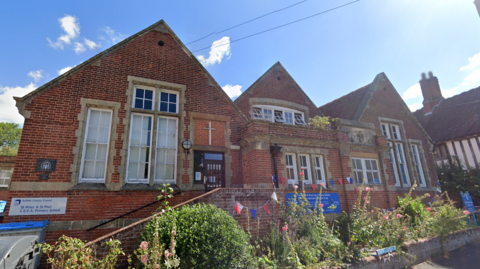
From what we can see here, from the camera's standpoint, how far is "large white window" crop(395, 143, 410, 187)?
14.6 m

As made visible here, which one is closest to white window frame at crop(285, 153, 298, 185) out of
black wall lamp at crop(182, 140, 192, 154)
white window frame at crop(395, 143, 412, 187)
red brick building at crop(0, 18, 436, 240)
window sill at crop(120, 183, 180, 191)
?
red brick building at crop(0, 18, 436, 240)

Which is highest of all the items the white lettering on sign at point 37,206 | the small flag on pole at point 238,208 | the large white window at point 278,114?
the large white window at point 278,114

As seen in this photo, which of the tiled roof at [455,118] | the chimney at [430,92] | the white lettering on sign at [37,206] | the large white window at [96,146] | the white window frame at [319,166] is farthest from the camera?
the chimney at [430,92]

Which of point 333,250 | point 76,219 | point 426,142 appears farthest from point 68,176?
point 426,142

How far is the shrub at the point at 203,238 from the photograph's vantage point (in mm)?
4133

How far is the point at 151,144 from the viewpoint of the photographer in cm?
838

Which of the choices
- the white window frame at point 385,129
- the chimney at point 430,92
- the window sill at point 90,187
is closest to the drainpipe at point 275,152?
the window sill at point 90,187

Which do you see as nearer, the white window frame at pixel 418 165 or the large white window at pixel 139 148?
the large white window at pixel 139 148

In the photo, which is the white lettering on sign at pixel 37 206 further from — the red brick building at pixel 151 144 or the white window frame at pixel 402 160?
the white window frame at pixel 402 160

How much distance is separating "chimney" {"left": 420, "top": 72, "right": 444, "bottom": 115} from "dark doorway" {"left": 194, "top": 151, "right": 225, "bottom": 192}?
25194 millimetres

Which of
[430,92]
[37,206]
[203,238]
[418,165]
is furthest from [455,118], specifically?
[37,206]

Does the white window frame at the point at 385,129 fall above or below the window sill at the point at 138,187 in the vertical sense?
above

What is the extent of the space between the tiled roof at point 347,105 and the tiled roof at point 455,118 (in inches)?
338

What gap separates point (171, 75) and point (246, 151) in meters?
4.15
